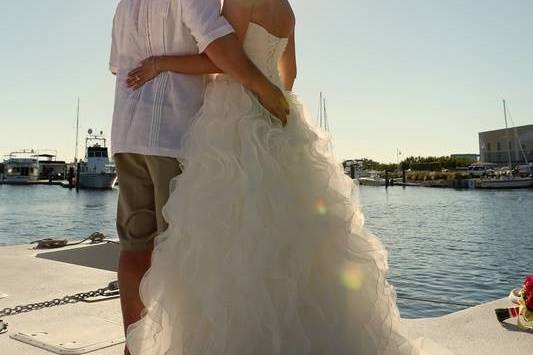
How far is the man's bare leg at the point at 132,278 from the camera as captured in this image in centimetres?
172

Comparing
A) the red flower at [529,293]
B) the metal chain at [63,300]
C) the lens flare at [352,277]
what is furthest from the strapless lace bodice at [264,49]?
the metal chain at [63,300]

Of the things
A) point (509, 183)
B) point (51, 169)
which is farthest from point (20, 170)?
point (509, 183)

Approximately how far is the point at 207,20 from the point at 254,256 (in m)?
0.71

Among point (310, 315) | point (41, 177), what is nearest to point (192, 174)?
point (310, 315)

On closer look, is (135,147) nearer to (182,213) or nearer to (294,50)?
(182,213)

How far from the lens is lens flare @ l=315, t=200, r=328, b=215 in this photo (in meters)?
1.63

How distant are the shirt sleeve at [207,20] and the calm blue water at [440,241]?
12.6ft

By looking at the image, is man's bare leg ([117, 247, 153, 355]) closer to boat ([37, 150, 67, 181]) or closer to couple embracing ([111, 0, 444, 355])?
couple embracing ([111, 0, 444, 355])

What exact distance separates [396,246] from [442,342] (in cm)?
1330

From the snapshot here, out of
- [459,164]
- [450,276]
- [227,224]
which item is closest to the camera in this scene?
[227,224]

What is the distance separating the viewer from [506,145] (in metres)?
71.4

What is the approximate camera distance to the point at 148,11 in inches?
66.8

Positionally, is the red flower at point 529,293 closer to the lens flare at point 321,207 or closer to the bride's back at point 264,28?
the lens flare at point 321,207

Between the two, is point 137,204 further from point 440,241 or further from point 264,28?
point 440,241
